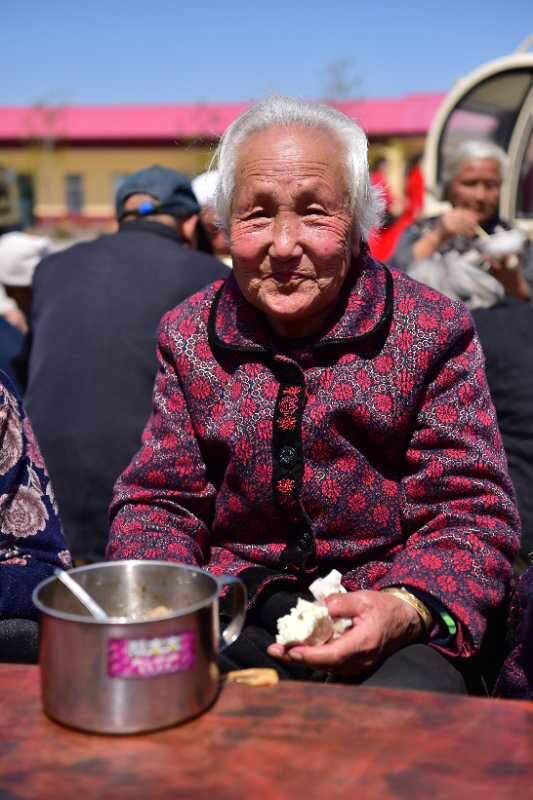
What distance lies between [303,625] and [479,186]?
13.0 ft

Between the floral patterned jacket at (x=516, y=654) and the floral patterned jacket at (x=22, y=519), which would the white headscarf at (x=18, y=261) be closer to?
the floral patterned jacket at (x=22, y=519)

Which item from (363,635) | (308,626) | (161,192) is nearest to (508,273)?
(161,192)

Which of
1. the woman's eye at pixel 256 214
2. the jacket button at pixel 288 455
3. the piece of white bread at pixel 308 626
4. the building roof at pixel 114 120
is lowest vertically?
the building roof at pixel 114 120

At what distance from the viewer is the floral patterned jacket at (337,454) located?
1.92 metres

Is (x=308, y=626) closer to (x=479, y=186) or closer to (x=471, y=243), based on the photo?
(x=471, y=243)

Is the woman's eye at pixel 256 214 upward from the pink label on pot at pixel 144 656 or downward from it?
upward

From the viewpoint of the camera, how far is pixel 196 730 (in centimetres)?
112

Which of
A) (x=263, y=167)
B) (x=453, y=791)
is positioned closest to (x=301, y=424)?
(x=263, y=167)

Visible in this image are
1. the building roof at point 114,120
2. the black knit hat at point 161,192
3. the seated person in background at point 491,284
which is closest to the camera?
the seated person in background at point 491,284

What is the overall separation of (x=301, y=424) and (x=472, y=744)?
946 millimetres

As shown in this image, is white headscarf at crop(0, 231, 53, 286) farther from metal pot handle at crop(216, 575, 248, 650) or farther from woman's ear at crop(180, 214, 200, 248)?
metal pot handle at crop(216, 575, 248, 650)

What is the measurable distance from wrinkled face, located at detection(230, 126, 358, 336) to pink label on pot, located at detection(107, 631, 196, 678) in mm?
976

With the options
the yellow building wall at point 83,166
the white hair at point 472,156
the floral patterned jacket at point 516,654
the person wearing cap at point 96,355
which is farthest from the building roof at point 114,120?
the floral patterned jacket at point 516,654

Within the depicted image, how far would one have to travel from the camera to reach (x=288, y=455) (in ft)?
6.41
